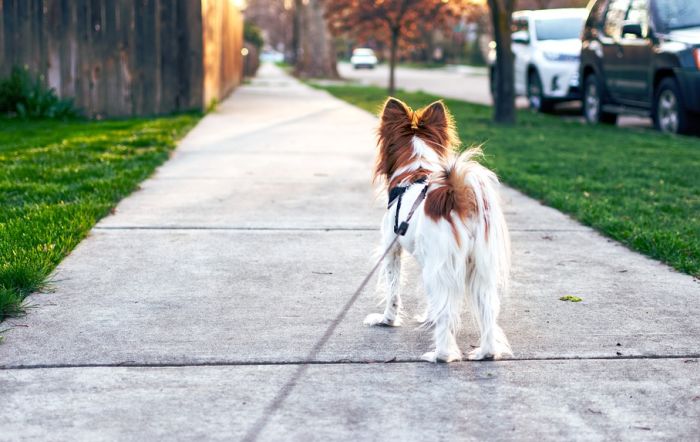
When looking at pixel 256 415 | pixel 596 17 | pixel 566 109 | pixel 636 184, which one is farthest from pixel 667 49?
pixel 256 415

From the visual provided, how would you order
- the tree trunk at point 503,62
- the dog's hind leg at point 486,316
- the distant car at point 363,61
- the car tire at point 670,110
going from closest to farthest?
the dog's hind leg at point 486,316 < the car tire at point 670,110 < the tree trunk at point 503,62 < the distant car at point 363,61

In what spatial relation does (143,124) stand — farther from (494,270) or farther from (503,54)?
(494,270)

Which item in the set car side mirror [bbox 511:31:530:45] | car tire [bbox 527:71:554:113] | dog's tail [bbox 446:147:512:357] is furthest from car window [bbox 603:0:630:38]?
dog's tail [bbox 446:147:512:357]

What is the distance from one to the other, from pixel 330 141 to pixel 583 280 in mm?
7540

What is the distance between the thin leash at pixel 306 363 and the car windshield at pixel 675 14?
30.0 ft

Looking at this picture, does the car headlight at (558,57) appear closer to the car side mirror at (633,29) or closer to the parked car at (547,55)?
the parked car at (547,55)

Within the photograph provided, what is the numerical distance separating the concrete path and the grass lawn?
165mm

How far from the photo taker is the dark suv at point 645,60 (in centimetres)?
1203

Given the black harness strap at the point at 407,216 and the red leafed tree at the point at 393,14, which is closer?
the black harness strap at the point at 407,216

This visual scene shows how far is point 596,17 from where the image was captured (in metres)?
14.9

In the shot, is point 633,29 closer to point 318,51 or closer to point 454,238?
point 454,238

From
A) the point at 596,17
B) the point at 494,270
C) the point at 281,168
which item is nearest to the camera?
the point at 494,270

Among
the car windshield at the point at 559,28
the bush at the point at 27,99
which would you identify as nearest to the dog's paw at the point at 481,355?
the bush at the point at 27,99

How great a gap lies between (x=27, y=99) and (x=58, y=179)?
6.38m
